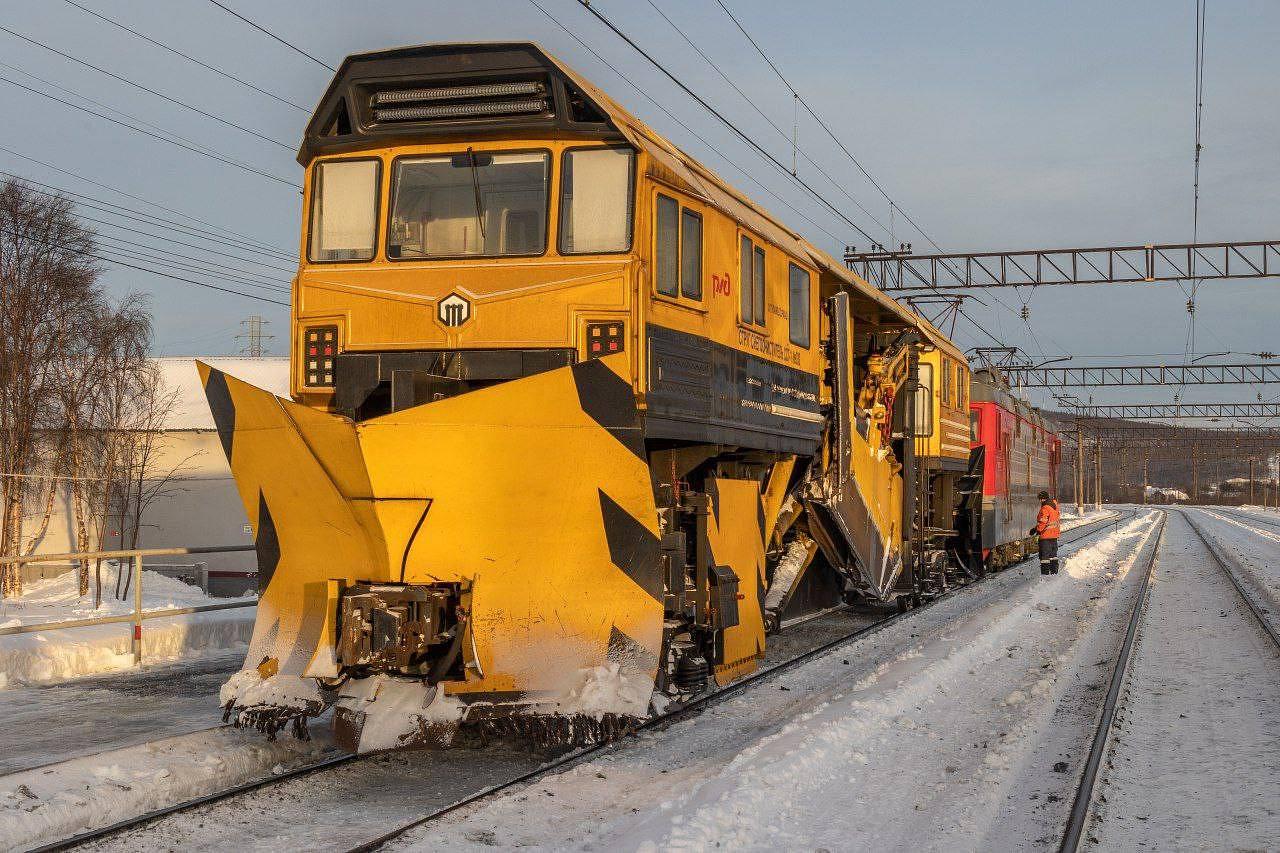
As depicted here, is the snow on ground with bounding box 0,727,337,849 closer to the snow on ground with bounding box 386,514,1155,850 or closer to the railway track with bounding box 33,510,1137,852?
the railway track with bounding box 33,510,1137,852

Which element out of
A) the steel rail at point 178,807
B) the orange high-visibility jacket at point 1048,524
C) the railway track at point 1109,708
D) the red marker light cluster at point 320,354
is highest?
the red marker light cluster at point 320,354

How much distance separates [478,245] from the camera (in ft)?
24.6

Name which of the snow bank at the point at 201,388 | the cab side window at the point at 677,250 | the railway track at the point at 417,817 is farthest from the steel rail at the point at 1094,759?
the snow bank at the point at 201,388

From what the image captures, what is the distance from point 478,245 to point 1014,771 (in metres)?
4.66

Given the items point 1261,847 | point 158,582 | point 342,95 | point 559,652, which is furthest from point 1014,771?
point 158,582

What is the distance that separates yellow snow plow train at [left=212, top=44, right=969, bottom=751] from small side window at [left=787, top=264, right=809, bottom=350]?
114 centimetres

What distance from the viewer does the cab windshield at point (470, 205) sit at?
7434 mm

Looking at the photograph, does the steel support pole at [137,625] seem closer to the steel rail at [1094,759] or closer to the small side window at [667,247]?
the small side window at [667,247]

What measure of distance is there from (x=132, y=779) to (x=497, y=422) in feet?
9.20

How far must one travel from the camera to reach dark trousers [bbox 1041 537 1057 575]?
74.4 ft

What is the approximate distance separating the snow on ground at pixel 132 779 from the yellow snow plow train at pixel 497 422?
0.30 metres

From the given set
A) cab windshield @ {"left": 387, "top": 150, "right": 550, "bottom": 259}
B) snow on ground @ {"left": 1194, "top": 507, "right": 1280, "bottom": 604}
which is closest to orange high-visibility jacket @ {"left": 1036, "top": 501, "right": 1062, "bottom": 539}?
snow on ground @ {"left": 1194, "top": 507, "right": 1280, "bottom": 604}

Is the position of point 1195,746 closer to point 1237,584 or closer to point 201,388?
point 1237,584

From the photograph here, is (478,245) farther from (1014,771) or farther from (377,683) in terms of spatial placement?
(1014,771)
